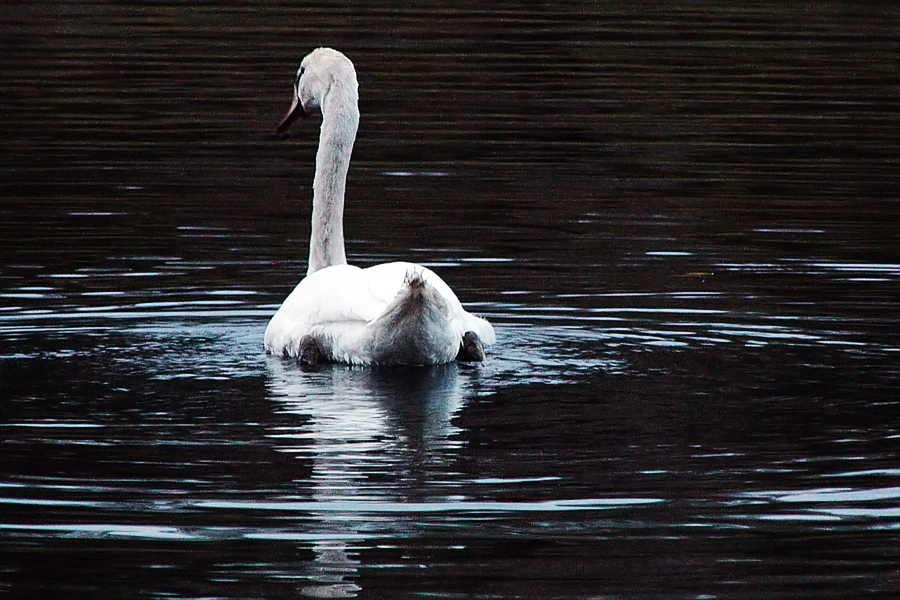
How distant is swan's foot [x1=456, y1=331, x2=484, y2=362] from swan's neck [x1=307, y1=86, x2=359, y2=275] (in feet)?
5.34

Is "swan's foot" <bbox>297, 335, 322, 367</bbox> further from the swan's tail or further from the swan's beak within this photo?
the swan's beak

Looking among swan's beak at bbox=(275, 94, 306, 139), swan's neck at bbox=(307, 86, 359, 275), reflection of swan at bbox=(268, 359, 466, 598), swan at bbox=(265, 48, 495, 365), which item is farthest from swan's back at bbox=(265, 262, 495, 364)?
swan's beak at bbox=(275, 94, 306, 139)

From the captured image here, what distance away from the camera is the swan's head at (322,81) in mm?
12500

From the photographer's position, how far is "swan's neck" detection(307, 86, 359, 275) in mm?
12359

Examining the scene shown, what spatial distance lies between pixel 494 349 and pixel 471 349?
0.37 m

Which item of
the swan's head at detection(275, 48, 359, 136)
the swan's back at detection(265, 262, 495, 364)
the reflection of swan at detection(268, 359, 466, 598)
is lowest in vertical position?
the reflection of swan at detection(268, 359, 466, 598)

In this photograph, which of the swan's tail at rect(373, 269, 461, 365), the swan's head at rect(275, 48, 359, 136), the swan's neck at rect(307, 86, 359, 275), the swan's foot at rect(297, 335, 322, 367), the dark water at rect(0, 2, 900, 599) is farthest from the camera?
the swan's head at rect(275, 48, 359, 136)

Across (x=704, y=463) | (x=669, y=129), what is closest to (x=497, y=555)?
(x=704, y=463)

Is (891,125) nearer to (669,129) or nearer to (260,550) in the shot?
(669,129)

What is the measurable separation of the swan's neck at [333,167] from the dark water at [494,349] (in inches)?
26.7

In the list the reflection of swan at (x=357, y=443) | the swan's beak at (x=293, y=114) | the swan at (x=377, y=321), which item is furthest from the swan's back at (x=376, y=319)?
the swan's beak at (x=293, y=114)

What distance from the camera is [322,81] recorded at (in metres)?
12.7

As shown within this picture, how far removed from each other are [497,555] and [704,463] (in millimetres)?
1637

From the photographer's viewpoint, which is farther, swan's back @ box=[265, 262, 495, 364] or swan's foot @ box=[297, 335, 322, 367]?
swan's foot @ box=[297, 335, 322, 367]
